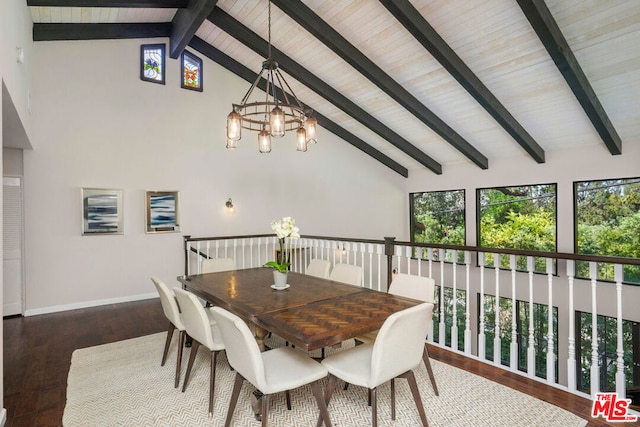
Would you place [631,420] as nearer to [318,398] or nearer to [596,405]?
[596,405]

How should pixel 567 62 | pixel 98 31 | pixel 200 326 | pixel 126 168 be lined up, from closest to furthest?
pixel 200 326
pixel 567 62
pixel 98 31
pixel 126 168

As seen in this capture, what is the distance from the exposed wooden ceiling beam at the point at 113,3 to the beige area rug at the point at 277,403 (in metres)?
4.09

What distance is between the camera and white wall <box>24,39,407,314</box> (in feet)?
15.8

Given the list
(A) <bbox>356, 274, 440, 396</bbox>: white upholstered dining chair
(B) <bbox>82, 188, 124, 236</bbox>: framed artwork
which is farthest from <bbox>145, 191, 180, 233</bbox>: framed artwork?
(A) <bbox>356, 274, 440, 396</bbox>: white upholstered dining chair

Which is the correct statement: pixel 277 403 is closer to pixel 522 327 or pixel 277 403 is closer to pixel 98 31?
pixel 98 31

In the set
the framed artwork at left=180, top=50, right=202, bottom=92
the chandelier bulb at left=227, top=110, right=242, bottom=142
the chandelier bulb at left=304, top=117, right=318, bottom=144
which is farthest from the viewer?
the framed artwork at left=180, top=50, right=202, bottom=92

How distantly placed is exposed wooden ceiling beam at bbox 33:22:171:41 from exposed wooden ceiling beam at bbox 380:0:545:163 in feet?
12.6

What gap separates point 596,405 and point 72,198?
6.34 meters

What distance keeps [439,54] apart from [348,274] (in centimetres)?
298

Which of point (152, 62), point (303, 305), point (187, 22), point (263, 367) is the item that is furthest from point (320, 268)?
point (152, 62)

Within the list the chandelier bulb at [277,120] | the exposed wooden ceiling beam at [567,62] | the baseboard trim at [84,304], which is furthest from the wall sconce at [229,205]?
the exposed wooden ceiling beam at [567,62]

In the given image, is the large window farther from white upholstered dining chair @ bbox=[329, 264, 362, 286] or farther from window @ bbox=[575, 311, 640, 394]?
white upholstered dining chair @ bbox=[329, 264, 362, 286]

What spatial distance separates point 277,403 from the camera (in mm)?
2482

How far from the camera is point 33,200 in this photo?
15.5 ft
